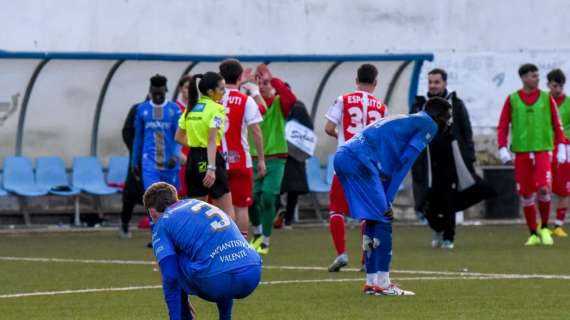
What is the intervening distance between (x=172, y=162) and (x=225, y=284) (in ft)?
29.4

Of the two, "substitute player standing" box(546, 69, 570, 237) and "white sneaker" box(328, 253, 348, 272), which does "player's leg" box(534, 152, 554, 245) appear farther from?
"white sneaker" box(328, 253, 348, 272)

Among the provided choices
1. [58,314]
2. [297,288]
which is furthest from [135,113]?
[58,314]

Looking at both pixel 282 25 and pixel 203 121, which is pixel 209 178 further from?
pixel 282 25

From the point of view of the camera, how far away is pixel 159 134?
60.9ft

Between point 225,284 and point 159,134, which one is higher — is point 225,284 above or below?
below

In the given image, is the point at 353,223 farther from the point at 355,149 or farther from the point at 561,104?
the point at 355,149

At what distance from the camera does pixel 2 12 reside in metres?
25.5

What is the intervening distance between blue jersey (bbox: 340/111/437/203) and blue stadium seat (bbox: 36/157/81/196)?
428 inches

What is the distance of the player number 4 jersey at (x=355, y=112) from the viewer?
14.6 metres

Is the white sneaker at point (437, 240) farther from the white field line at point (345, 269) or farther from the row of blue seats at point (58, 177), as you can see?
the row of blue seats at point (58, 177)

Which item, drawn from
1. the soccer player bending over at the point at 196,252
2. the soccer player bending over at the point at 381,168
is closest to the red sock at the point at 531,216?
the soccer player bending over at the point at 381,168

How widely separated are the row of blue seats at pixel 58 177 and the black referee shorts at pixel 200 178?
7292 mm

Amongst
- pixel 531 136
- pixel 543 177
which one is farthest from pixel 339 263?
pixel 531 136

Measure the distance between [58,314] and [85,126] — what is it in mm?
12464
